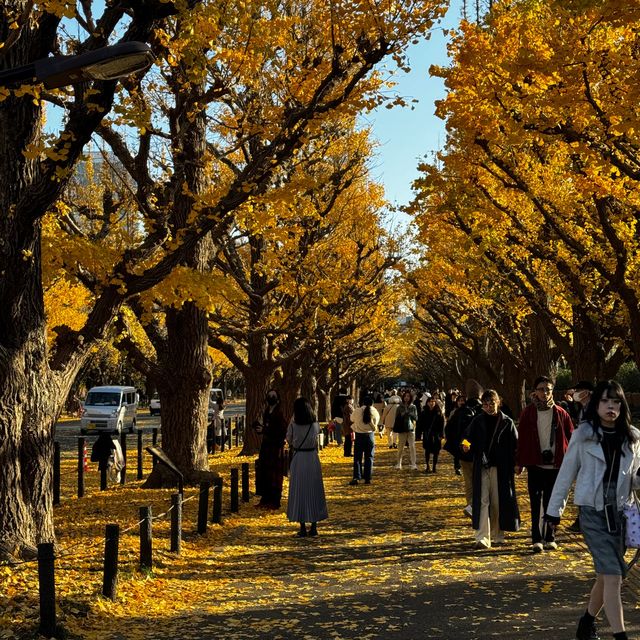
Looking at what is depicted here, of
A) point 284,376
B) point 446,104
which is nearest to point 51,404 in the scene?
point 446,104

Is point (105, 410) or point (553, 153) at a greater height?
point (553, 153)

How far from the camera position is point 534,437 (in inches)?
398

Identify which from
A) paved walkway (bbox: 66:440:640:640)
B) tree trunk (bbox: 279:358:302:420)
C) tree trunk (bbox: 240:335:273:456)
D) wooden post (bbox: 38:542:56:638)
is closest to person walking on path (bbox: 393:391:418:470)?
tree trunk (bbox: 240:335:273:456)

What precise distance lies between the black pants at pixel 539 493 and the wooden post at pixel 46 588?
5624 millimetres

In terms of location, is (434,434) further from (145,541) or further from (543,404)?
(145,541)

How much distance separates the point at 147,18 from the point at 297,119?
2.66 meters

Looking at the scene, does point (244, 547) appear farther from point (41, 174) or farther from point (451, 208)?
point (451, 208)

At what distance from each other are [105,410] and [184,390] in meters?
22.3

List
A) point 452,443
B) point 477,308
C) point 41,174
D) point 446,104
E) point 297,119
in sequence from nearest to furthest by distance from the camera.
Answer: point 41,174, point 297,119, point 452,443, point 446,104, point 477,308

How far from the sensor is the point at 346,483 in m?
18.6

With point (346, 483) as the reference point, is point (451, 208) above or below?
above

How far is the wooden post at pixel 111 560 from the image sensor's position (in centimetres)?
752

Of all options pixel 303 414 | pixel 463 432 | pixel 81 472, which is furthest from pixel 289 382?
pixel 303 414

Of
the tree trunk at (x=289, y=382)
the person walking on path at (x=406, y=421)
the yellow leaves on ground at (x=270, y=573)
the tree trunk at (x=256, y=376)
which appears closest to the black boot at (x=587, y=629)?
the yellow leaves on ground at (x=270, y=573)
